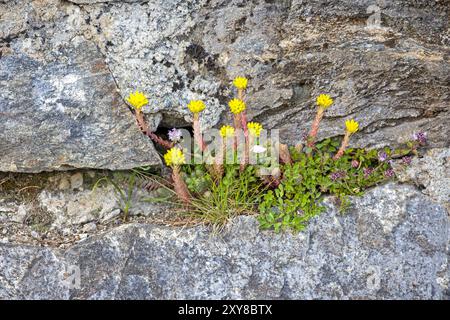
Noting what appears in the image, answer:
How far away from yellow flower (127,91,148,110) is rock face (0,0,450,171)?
269mm

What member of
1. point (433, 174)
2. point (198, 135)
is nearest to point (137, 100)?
point (198, 135)

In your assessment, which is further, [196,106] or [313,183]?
[313,183]

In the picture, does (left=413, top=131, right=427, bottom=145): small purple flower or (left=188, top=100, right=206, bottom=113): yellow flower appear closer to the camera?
(left=188, top=100, right=206, bottom=113): yellow flower

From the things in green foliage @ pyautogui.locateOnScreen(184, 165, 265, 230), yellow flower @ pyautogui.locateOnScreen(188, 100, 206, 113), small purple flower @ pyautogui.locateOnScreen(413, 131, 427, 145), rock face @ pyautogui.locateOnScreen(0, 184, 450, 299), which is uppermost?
yellow flower @ pyautogui.locateOnScreen(188, 100, 206, 113)

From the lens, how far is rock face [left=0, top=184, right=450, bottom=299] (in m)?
3.78

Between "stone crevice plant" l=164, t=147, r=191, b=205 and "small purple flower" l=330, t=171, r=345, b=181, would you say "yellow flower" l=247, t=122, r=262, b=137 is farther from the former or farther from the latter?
"small purple flower" l=330, t=171, r=345, b=181

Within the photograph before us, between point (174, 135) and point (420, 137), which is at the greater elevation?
point (174, 135)

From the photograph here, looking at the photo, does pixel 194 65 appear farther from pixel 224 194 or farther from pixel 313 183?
pixel 313 183

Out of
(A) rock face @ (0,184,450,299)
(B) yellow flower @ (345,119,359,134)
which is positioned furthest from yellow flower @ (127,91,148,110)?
(B) yellow flower @ (345,119,359,134)

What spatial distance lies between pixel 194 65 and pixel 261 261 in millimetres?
1530

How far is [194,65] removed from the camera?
4.33 metres

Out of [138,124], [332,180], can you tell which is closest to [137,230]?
[138,124]

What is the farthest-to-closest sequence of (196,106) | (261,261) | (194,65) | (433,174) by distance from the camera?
(194,65), (433,174), (196,106), (261,261)

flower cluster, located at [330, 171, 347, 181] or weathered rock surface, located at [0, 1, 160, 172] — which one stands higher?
weathered rock surface, located at [0, 1, 160, 172]
